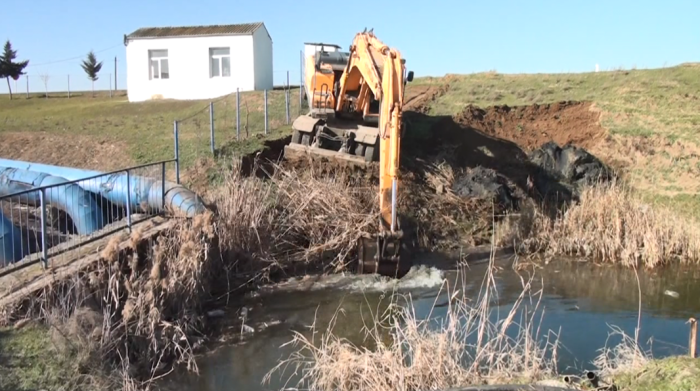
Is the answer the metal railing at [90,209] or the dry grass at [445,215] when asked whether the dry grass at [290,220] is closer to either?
the metal railing at [90,209]

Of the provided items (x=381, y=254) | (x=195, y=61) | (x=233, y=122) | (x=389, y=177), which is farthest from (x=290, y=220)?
(x=195, y=61)

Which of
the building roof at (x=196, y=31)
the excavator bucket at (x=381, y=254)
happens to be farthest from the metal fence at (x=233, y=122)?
the excavator bucket at (x=381, y=254)

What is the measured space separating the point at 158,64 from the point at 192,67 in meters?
2.03

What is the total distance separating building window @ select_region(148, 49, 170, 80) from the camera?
111ft

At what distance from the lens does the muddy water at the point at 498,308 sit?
26.9 feet

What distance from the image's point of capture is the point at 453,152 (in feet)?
61.7

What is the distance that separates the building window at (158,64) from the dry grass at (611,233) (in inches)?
973

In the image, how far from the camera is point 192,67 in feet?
109

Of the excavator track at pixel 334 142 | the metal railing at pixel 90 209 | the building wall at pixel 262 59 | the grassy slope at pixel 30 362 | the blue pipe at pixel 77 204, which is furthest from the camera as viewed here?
the building wall at pixel 262 59

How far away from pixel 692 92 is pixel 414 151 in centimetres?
1097

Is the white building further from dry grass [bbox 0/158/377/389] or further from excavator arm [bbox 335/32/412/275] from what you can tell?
excavator arm [bbox 335/32/412/275]

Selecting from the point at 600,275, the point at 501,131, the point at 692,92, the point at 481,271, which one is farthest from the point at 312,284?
the point at 692,92

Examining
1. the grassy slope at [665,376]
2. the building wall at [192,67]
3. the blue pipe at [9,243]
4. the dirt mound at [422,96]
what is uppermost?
the building wall at [192,67]

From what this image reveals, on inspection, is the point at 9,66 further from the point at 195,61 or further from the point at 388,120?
the point at 388,120
